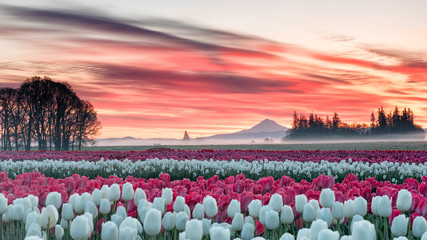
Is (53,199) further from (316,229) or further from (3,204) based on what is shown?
(316,229)

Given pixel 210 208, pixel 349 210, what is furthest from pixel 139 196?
pixel 349 210

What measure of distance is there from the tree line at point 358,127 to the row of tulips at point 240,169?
112345 millimetres

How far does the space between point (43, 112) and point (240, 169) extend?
43.6m

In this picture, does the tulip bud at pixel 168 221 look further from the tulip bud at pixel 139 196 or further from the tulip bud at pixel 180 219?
the tulip bud at pixel 139 196

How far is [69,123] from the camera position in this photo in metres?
55.3

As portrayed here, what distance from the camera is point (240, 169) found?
43.7 ft

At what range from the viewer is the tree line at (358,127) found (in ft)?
410

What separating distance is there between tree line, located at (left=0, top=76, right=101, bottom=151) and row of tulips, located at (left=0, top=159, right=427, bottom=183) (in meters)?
36.4

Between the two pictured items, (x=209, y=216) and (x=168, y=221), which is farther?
(x=209, y=216)

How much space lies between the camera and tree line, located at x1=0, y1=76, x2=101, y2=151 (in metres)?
50.7

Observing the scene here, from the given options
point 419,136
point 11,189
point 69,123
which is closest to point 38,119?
point 69,123

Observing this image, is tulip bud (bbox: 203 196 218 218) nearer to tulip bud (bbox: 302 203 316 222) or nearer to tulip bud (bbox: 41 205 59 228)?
tulip bud (bbox: 302 203 316 222)

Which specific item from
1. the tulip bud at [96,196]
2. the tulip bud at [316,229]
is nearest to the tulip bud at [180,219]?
the tulip bud at [316,229]

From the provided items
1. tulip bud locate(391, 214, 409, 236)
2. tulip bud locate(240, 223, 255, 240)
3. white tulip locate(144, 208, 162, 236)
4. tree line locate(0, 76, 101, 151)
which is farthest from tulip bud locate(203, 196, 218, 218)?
tree line locate(0, 76, 101, 151)
